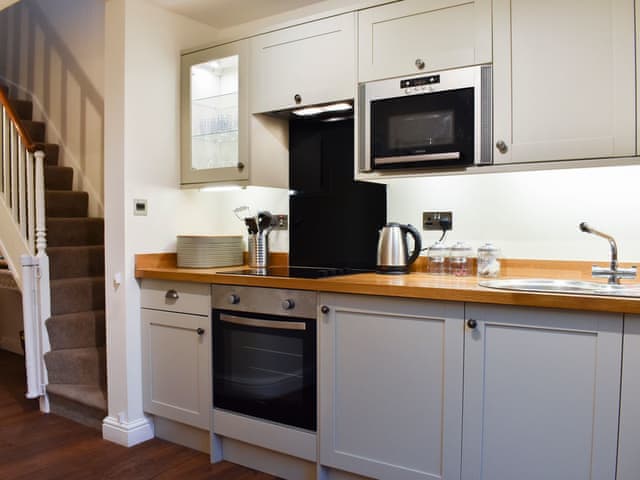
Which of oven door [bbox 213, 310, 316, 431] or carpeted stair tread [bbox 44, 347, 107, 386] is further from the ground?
oven door [bbox 213, 310, 316, 431]

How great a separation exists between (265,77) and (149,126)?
2.32ft

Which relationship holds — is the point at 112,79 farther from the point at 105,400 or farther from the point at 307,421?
the point at 307,421

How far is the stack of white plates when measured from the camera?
2.81m

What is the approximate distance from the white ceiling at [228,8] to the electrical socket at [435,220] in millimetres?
1359

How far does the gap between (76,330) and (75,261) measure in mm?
595

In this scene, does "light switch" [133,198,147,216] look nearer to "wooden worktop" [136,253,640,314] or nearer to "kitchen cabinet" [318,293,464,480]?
"wooden worktop" [136,253,640,314]

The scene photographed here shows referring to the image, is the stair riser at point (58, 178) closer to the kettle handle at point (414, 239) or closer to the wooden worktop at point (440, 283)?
the wooden worktop at point (440, 283)

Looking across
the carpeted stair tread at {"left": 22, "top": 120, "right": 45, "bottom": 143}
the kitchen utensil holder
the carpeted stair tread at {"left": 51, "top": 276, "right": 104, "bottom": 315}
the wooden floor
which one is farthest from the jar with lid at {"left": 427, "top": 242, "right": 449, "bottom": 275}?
the carpeted stair tread at {"left": 22, "top": 120, "right": 45, "bottom": 143}

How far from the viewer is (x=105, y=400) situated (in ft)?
9.74

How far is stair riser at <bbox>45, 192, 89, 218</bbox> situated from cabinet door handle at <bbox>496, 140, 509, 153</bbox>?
339 centimetres

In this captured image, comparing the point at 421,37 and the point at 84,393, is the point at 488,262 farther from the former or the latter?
the point at 84,393

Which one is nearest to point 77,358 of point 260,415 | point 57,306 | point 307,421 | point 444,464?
point 57,306

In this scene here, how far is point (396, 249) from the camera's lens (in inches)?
94.3

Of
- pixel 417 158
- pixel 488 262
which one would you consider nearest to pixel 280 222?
pixel 417 158
